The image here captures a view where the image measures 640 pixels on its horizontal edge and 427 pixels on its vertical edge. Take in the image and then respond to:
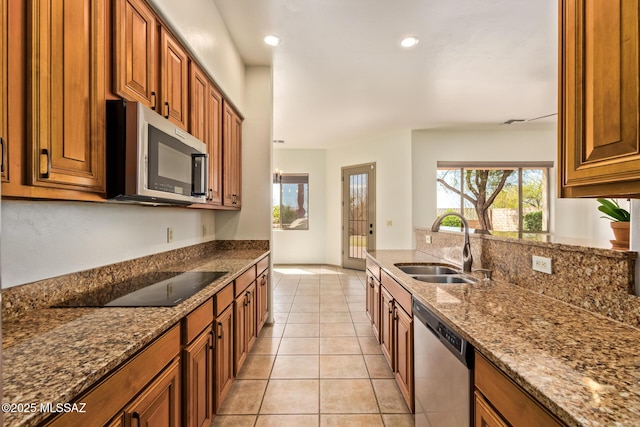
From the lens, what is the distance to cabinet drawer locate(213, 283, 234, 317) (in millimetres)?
1714

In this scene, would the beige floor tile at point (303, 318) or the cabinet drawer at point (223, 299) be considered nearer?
the cabinet drawer at point (223, 299)

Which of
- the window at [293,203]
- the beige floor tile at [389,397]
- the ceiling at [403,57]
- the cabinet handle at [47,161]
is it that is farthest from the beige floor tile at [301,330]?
the window at [293,203]

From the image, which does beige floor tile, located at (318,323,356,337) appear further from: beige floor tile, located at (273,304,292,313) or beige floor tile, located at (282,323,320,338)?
A: beige floor tile, located at (273,304,292,313)

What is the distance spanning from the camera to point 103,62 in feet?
4.09

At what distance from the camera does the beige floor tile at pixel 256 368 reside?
2.33 metres

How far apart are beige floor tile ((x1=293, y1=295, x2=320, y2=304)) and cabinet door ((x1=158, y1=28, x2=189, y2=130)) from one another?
2.99 metres

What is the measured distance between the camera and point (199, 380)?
149cm

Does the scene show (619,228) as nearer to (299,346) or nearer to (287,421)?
(287,421)

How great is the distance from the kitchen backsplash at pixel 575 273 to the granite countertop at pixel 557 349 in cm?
5

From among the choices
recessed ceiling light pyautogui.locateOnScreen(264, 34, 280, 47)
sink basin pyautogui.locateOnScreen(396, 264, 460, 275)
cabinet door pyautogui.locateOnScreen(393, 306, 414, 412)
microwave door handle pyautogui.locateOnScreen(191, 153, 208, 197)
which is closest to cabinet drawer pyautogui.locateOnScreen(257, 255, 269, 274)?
microwave door handle pyautogui.locateOnScreen(191, 153, 208, 197)

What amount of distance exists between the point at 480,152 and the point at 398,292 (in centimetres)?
486

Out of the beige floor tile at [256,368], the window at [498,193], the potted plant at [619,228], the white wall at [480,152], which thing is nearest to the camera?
the potted plant at [619,228]

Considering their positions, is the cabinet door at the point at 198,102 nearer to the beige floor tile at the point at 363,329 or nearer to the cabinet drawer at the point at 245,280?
the cabinet drawer at the point at 245,280

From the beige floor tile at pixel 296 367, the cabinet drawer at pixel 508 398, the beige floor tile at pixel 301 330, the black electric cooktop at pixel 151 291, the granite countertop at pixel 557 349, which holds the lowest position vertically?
the beige floor tile at pixel 296 367
